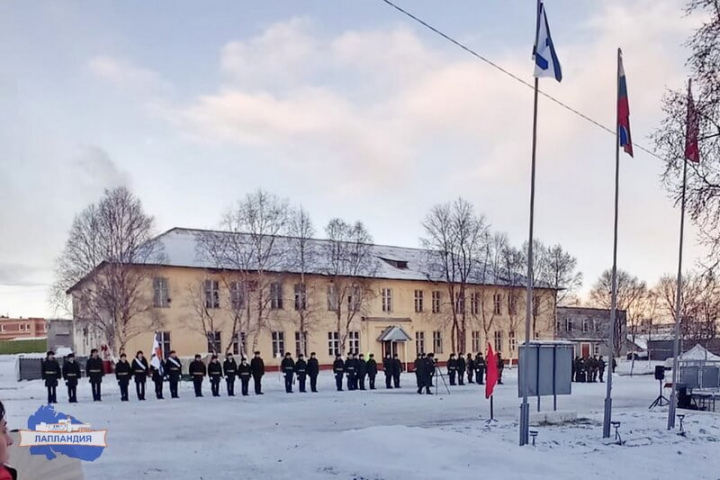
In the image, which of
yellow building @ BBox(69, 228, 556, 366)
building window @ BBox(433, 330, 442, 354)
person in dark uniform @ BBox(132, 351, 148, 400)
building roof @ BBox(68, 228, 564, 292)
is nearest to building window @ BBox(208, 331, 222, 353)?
yellow building @ BBox(69, 228, 556, 366)

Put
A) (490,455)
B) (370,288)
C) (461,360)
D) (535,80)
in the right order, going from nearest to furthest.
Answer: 1. (490,455)
2. (535,80)
3. (461,360)
4. (370,288)

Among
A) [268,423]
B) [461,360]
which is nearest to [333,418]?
[268,423]

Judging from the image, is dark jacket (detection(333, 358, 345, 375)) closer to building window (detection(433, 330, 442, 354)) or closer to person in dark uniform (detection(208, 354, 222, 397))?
person in dark uniform (detection(208, 354, 222, 397))

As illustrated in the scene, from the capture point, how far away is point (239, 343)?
47.8 meters

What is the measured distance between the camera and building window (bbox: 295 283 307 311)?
52.3 metres

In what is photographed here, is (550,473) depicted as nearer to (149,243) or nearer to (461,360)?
(461,360)

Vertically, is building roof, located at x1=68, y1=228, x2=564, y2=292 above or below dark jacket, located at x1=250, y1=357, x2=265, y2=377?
above

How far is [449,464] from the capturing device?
11789 millimetres

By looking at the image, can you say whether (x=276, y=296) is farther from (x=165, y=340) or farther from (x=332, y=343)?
(x=165, y=340)

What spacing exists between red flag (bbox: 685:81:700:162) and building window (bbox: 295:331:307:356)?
126ft

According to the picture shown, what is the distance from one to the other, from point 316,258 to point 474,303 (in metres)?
15.2

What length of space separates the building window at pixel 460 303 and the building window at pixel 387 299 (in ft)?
19.2

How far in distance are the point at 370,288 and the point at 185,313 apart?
46.9ft

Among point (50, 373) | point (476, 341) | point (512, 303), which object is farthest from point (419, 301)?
point (50, 373)
